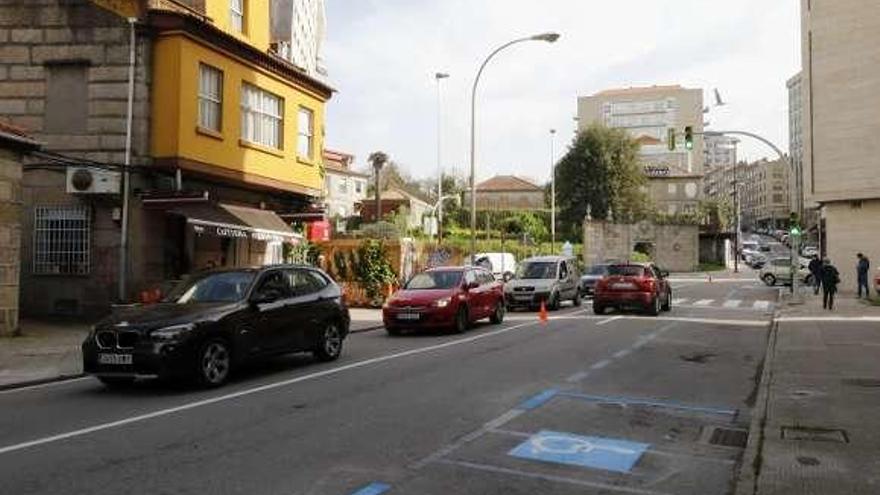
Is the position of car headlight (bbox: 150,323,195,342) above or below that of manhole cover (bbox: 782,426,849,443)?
above

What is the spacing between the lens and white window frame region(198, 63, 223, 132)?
74.2ft

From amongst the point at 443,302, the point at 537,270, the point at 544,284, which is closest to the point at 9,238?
the point at 443,302

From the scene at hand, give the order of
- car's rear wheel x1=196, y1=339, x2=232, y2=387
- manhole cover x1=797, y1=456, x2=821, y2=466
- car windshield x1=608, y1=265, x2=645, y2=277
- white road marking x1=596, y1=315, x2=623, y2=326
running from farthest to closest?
A: car windshield x1=608, y1=265, x2=645, y2=277
white road marking x1=596, y1=315, x2=623, y2=326
car's rear wheel x1=196, y1=339, x2=232, y2=387
manhole cover x1=797, y1=456, x2=821, y2=466

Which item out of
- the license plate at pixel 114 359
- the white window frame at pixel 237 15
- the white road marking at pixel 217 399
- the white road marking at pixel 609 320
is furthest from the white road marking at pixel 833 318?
the license plate at pixel 114 359

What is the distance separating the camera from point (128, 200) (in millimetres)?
20922

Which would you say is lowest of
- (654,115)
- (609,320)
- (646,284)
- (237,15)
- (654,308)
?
(609,320)

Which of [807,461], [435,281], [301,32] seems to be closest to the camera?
[807,461]

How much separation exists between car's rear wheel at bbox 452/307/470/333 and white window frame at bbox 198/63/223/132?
8.37 m

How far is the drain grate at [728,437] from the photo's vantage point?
8.37 m

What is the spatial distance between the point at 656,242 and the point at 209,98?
64.2m

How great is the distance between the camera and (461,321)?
19828 mm

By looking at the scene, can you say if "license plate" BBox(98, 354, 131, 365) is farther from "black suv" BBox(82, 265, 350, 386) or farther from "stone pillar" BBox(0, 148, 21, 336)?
"stone pillar" BBox(0, 148, 21, 336)

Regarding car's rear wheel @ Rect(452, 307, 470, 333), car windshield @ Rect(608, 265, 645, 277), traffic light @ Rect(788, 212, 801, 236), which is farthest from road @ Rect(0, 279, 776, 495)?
traffic light @ Rect(788, 212, 801, 236)

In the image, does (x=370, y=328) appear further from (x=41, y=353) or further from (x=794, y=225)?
(x=794, y=225)
